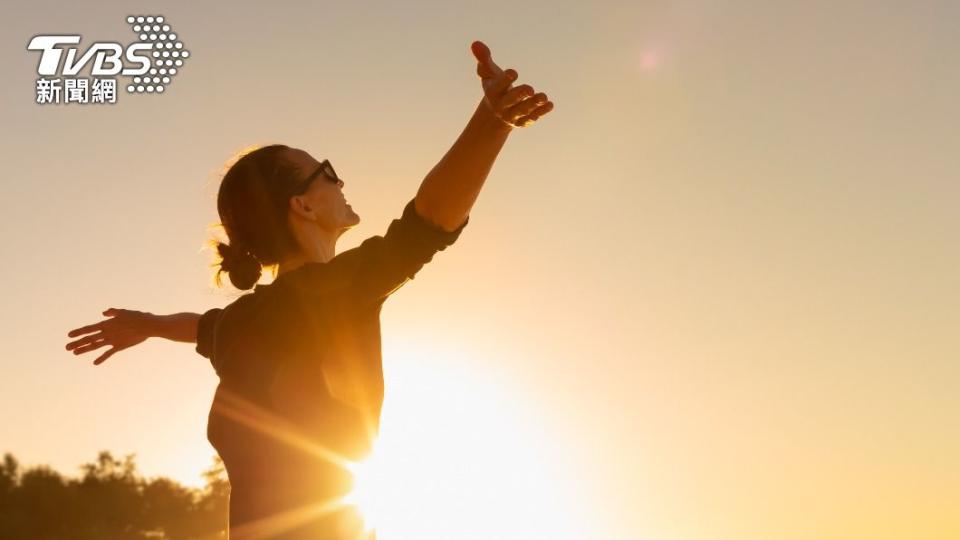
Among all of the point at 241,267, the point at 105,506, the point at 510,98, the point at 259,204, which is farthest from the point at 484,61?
the point at 105,506

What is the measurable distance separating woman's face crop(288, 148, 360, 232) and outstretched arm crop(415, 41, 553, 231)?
109 centimetres

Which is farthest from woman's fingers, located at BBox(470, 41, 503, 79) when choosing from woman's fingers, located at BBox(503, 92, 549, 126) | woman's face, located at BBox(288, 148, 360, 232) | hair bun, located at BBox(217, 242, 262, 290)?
hair bun, located at BBox(217, 242, 262, 290)

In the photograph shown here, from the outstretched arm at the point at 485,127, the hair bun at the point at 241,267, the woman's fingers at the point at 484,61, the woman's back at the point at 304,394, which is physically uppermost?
the hair bun at the point at 241,267

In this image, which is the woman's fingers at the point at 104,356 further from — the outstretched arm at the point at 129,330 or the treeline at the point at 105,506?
the treeline at the point at 105,506

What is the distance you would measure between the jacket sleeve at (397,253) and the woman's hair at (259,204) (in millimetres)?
761

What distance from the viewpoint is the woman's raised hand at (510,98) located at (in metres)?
2.94

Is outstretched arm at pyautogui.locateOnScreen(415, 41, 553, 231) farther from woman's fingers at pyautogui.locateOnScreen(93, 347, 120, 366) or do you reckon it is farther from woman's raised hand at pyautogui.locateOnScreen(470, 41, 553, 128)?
woman's fingers at pyautogui.locateOnScreen(93, 347, 120, 366)

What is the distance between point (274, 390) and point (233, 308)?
487 mm

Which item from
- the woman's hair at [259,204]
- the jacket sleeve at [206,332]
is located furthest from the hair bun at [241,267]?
the jacket sleeve at [206,332]

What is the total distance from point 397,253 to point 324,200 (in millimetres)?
950

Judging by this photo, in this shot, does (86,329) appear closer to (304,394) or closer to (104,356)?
(104,356)

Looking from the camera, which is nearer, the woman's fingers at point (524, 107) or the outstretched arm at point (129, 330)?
the woman's fingers at point (524, 107)

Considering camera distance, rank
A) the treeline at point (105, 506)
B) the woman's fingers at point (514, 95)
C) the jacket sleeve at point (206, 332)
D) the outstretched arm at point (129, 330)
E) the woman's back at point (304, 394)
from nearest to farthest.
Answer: the woman's fingers at point (514, 95) → the woman's back at point (304, 394) → the jacket sleeve at point (206, 332) → the outstretched arm at point (129, 330) → the treeline at point (105, 506)

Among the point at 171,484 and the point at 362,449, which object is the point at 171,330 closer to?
the point at 362,449
